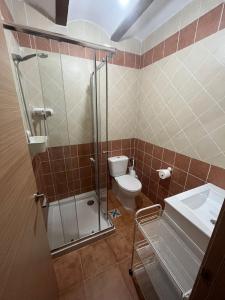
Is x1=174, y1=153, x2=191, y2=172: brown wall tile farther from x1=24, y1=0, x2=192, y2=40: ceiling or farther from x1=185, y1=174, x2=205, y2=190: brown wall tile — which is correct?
x1=24, y1=0, x2=192, y2=40: ceiling

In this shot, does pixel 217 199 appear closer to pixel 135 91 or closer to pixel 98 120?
pixel 98 120

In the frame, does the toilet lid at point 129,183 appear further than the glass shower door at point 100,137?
Yes

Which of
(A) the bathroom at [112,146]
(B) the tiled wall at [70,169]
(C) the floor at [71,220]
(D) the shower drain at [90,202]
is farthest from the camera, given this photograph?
(D) the shower drain at [90,202]

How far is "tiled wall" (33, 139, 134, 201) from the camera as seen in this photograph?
1.88 meters

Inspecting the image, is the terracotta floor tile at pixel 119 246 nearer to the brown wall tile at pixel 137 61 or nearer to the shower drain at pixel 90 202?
the shower drain at pixel 90 202

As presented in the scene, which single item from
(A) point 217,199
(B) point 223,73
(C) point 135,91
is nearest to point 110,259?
(A) point 217,199

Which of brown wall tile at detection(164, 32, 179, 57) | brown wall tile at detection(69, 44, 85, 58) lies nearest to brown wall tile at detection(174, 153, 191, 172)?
brown wall tile at detection(164, 32, 179, 57)

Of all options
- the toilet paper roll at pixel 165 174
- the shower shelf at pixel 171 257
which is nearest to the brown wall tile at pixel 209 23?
the toilet paper roll at pixel 165 174

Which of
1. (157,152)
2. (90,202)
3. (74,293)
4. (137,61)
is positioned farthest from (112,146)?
(74,293)

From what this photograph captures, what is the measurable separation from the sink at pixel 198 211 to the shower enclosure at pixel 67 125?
1000 mm

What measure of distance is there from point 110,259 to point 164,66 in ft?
7.69

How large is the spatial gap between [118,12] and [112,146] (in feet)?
5.58

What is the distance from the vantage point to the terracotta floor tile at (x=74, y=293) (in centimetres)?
113

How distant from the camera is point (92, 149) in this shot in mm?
2039
